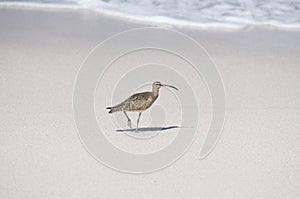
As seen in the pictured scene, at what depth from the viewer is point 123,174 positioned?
11.1 ft

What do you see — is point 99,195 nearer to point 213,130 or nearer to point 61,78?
point 213,130

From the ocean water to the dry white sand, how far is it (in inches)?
11.8

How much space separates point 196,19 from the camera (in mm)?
6062

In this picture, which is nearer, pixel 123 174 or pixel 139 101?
pixel 123 174

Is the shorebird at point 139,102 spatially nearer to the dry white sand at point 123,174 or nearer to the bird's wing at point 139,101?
the bird's wing at point 139,101

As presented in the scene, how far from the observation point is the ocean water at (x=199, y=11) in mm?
6059

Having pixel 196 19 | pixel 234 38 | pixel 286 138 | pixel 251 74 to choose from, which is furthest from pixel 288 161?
pixel 196 19

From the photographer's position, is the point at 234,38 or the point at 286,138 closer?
the point at 286,138

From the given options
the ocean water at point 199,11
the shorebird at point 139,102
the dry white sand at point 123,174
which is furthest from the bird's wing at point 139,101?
the ocean water at point 199,11

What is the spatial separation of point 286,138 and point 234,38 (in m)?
1.94

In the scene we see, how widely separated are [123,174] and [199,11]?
3.30 meters

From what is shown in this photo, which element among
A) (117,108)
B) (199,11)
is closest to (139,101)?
(117,108)

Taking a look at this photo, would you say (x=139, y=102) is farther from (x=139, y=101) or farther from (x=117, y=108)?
(x=117, y=108)

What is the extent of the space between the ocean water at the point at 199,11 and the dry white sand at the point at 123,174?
299 mm
